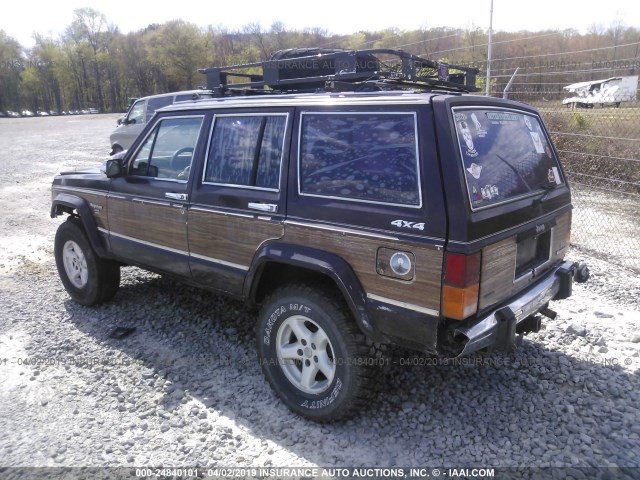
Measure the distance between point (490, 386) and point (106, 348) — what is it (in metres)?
2.98

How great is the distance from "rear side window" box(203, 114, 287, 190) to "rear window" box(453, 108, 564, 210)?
1163mm

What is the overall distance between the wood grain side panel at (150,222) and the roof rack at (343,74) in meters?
1.19

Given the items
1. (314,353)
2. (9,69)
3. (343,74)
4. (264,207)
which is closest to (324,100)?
(343,74)

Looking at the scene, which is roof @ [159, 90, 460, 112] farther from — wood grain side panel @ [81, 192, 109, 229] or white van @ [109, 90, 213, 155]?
white van @ [109, 90, 213, 155]

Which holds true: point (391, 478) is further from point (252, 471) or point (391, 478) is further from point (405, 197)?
point (405, 197)

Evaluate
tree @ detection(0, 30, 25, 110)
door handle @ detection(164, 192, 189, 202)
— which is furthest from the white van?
tree @ detection(0, 30, 25, 110)

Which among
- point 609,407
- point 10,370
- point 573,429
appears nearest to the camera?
point 573,429

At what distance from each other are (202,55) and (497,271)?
50.4 meters

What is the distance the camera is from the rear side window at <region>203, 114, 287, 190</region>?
3201 millimetres

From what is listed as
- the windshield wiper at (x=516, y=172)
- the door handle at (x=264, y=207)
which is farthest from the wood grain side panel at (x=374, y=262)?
the windshield wiper at (x=516, y=172)

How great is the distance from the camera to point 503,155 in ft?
9.58

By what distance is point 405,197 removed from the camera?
8.46 feet

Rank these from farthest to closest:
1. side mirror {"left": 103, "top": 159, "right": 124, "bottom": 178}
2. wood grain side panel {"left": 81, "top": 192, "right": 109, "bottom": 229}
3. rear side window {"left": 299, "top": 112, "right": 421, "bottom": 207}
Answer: wood grain side panel {"left": 81, "top": 192, "right": 109, "bottom": 229} → side mirror {"left": 103, "top": 159, "right": 124, "bottom": 178} → rear side window {"left": 299, "top": 112, "right": 421, "bottom": 207}

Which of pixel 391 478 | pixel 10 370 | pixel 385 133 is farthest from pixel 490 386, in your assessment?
pixel 10 370
